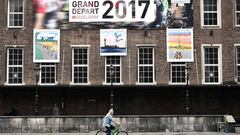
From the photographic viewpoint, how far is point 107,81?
128 ft

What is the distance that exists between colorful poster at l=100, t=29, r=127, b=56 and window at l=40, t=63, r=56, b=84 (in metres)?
4.25

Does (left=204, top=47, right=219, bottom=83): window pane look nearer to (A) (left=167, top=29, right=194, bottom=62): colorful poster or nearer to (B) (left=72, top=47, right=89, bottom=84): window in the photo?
(A) (left=167, top=29, right=194, bottom=62): colorful poster

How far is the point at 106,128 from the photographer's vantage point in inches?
953

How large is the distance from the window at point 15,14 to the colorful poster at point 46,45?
1.78m

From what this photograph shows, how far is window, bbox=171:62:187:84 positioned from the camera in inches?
1533

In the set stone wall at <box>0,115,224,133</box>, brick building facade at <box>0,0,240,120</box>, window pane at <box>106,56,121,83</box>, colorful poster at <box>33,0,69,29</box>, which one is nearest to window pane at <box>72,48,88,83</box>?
brick building facade at <box>0,0,240,120</box>

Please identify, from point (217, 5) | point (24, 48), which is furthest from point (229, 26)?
point (24, 48)

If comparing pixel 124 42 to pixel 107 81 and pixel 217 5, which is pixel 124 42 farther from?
pixel 217 5

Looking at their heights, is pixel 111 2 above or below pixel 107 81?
above

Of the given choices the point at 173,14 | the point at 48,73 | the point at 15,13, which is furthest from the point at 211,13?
the point at 15,13

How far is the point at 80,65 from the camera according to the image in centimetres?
3919

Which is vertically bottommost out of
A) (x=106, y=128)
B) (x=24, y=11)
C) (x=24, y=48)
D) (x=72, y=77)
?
(x=106, y=128)

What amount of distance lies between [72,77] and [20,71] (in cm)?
441

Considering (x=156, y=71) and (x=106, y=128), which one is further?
(x=156, y=71)
